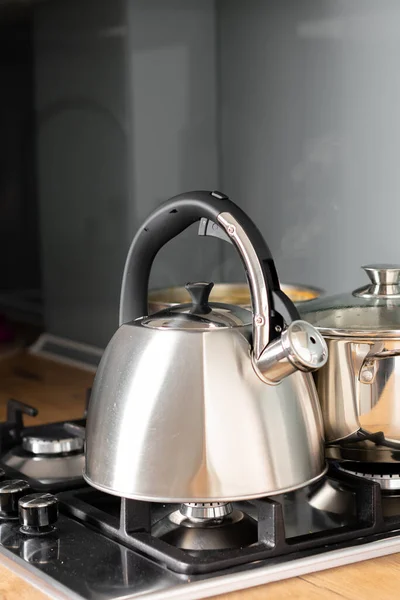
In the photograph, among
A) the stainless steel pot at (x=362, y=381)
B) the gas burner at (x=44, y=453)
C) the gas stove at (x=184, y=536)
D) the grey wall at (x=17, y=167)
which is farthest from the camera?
the grey wall at (x=17, y=167)

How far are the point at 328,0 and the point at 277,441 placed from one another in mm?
689

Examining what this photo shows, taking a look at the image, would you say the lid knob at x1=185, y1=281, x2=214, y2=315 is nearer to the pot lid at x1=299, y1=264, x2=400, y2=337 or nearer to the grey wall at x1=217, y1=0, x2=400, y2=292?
the pot lid at x1=299, y1=264, x2=400, y2=337

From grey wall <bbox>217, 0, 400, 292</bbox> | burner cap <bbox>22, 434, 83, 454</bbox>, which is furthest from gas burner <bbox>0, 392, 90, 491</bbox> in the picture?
grey wall <bbox>217, 0, 400, 292</bbox>

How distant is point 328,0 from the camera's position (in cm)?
126

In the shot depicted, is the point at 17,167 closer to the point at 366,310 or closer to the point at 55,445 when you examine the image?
the point at 55,445

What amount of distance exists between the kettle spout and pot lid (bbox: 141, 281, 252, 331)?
51mm

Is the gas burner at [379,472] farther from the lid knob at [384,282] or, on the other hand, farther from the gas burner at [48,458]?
the gas burner at [48,458]

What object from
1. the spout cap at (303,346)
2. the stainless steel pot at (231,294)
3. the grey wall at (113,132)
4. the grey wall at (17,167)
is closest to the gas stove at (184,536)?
the spout cap at (303,346)

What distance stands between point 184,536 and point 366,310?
0.24 m

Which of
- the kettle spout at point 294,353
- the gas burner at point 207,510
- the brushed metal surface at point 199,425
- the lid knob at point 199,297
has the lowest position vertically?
the gas burner at point 207,510

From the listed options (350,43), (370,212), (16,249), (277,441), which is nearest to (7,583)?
(277,441)

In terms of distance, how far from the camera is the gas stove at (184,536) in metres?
0.72

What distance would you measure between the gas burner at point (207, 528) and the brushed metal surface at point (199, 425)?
62mm

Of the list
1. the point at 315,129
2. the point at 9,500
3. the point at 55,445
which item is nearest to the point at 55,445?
the point at 55,445
